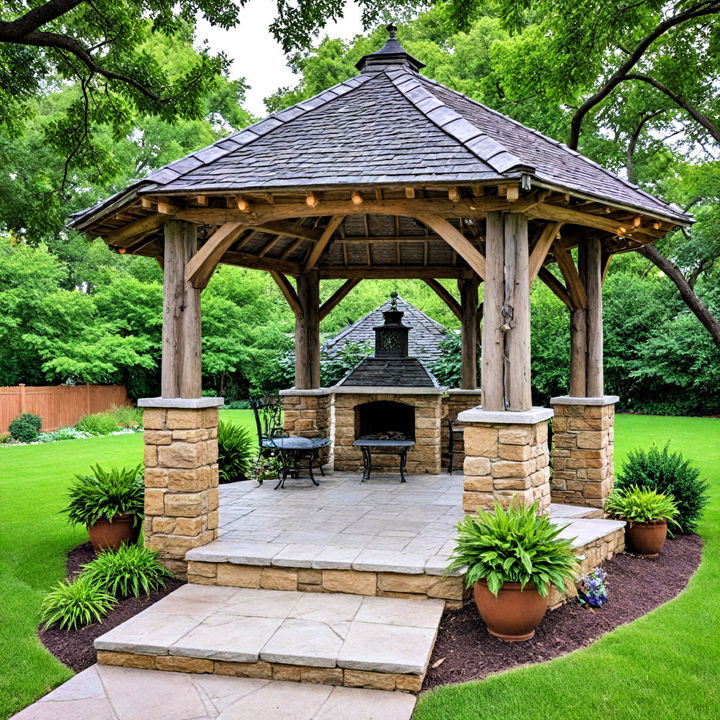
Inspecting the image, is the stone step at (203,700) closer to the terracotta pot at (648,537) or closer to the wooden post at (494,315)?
the wooden post at (494,315)

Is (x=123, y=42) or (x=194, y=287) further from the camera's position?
(x=123, y=42)

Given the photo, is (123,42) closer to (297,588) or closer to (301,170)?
(301,170)

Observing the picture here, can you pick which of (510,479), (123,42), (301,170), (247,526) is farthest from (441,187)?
(123,42)

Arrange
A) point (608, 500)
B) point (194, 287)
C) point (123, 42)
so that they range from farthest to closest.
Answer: point (123, 42) → point (608, 500) → point (194, 287)

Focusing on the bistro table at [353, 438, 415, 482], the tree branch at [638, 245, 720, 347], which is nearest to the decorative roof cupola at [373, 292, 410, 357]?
the bistro table at [353, 438, 415, 482]

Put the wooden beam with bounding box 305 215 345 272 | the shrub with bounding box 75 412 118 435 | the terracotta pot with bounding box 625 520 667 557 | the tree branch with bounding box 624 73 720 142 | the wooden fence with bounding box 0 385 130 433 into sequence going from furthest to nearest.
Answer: the shrub with bounding box 75 412 118 435, the wooden fence with bounding box 0 385 130 433, the tree branch with bounding box 624 73 720 142, the wooden beam with bounding box 305 215 345 272, the terracotta pot with bounding box 625 520 667 557

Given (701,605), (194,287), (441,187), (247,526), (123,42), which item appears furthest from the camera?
(123,42)

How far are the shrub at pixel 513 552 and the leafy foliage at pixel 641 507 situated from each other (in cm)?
240

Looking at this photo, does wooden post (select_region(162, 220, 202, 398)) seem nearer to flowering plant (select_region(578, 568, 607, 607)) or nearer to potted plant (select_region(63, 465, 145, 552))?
potted plant (select_region(63, 465, 145, 552))

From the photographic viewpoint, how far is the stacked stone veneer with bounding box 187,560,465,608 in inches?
192

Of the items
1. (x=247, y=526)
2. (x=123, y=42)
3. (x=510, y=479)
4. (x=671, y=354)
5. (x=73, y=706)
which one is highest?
(x=123, y=42)

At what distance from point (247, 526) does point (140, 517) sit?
1.14 m

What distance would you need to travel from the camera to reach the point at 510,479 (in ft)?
16.9

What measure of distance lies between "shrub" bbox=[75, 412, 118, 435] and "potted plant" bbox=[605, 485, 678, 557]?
1455cm
